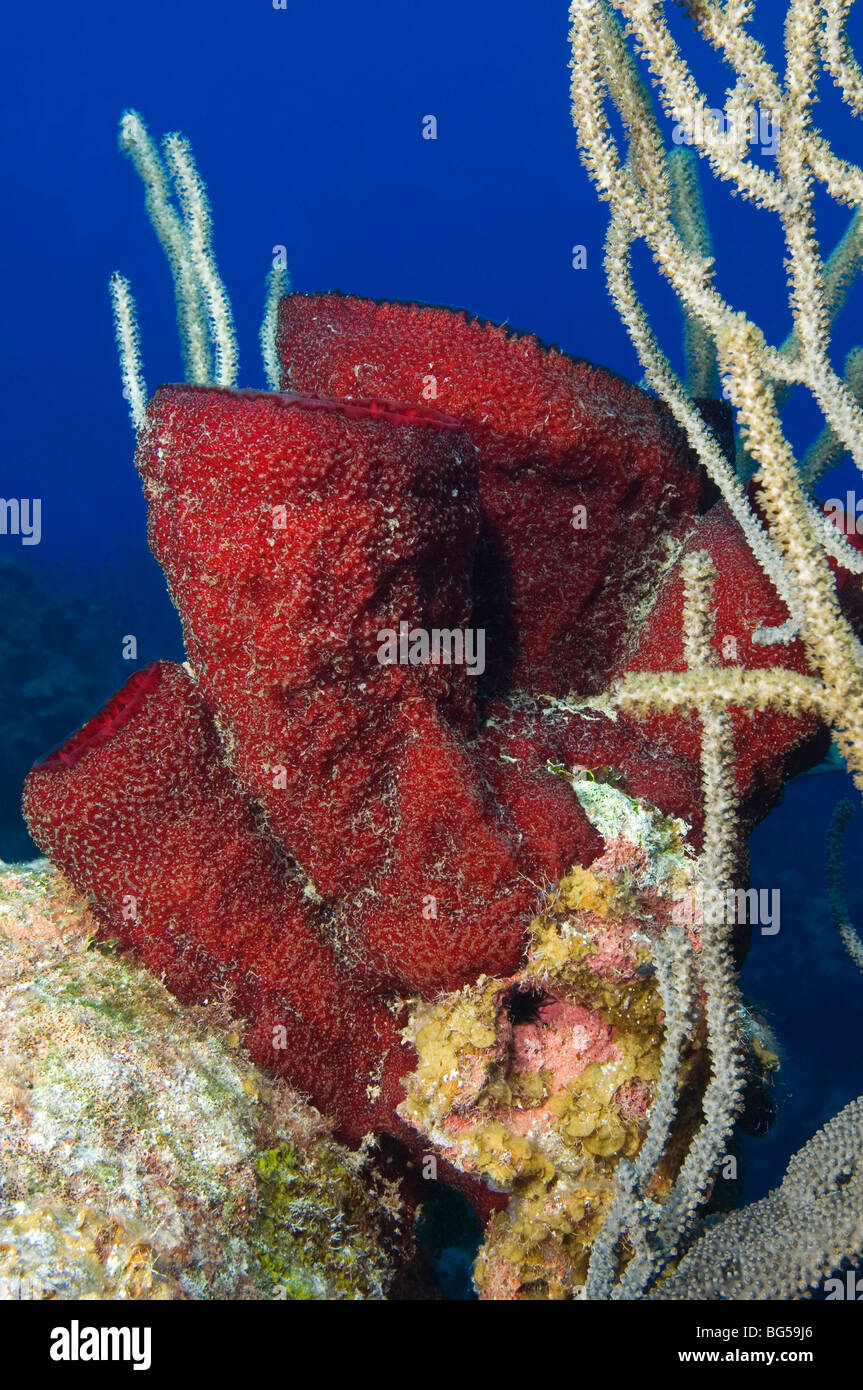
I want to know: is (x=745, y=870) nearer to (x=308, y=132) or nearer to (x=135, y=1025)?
(x=135, y=1025)

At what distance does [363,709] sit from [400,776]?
0.30 m

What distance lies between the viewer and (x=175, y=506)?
103 inches

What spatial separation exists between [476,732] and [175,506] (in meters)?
1.42

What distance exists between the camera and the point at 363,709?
2.68 m

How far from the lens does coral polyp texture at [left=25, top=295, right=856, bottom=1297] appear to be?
2512mm

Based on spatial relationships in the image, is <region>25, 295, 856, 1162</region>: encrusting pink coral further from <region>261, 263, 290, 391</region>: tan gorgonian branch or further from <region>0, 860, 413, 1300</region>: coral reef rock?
<region>261, 263, 290, 391</region>: tan gorgonian branch

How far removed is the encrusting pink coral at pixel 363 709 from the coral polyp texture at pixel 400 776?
1cm

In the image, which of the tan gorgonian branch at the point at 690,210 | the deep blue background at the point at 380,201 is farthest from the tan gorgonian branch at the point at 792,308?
the deep blue background at the point at 380,201

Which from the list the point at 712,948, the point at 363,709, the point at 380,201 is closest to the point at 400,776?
the point at 363,709

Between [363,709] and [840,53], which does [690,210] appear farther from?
[363,709]

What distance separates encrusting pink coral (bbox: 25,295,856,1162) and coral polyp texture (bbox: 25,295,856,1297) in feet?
0.04

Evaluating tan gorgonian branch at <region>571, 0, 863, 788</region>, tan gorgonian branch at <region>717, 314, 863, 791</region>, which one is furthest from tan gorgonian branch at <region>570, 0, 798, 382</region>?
tan gorgonian branch at <region>717, 314, 863, 791</region>

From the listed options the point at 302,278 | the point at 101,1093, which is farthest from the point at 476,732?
the point at 302,278

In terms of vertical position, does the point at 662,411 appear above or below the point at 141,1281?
above
